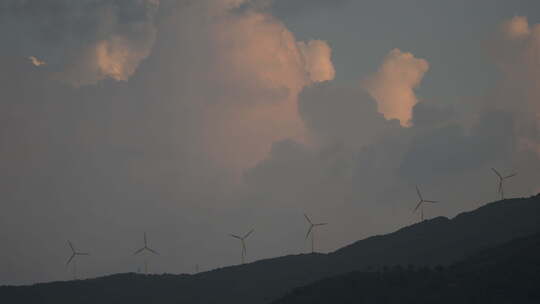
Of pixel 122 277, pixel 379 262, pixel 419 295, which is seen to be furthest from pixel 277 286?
pixel 419 295

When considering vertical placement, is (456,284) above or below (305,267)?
below

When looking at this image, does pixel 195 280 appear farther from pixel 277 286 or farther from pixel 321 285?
pixel 321 285

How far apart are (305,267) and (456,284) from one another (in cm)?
6940

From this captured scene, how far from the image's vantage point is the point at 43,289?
172375 mm

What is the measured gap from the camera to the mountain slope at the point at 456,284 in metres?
86.4

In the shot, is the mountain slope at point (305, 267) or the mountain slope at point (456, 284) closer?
the mountain slope at point (456, 284)

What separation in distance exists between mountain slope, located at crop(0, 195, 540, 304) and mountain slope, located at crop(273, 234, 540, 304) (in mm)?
27564

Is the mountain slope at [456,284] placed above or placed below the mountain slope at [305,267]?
below

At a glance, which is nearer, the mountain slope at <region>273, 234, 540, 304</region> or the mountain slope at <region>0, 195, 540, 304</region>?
the mountain slope at <region>273, 234, 540, 304</region>

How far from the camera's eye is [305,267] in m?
161

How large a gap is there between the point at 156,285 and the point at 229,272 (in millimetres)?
17858

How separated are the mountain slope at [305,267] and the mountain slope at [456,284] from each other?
27564 millimetres

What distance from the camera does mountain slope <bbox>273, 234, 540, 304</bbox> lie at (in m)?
86.4

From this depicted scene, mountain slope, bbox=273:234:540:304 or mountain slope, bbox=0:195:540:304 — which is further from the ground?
mountain slope, bbox=0:195:540:304
